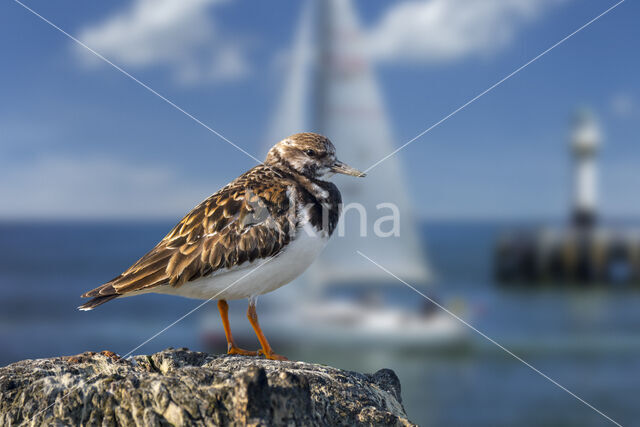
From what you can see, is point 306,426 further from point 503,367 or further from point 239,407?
point 503,367

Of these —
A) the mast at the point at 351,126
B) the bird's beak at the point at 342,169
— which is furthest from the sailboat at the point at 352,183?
the bird's beak at the point at 342,169

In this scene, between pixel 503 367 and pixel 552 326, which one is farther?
pixel 552 326

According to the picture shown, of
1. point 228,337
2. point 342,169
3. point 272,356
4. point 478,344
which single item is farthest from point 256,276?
point 478,344

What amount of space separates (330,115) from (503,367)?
19.7 metres

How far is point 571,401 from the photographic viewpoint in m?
34.3

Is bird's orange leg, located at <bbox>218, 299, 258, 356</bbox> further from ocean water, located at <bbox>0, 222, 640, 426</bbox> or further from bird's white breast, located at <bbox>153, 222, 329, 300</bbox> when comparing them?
ocean water, located at <bbox>0, 222, 640, 426</bbox>

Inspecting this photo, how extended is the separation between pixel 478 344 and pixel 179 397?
43374 millimetres

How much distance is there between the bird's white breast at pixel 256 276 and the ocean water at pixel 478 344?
25.2 metres

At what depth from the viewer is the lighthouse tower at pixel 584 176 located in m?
60.5

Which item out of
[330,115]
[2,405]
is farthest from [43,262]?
[2,405]

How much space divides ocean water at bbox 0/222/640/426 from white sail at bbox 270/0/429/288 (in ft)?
15.3

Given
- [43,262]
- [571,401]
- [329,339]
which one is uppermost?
[43,262]

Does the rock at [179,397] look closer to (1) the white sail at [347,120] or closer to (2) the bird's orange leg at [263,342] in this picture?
(2) the bird's orange leg at [263,342]

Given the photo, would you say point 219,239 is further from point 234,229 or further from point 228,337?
point 228,337
